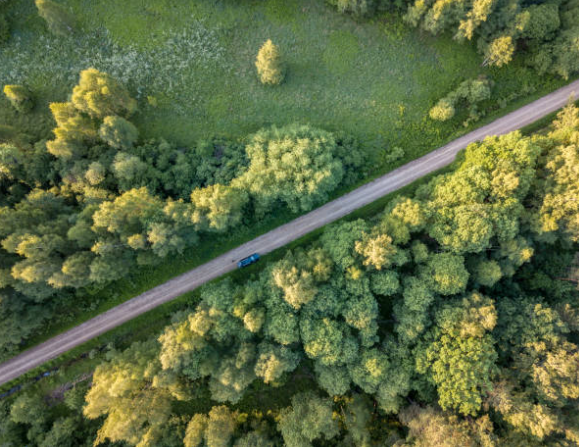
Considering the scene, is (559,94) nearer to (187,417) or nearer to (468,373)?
(468,373)

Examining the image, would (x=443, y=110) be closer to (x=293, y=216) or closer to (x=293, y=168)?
(x=293, y=168)

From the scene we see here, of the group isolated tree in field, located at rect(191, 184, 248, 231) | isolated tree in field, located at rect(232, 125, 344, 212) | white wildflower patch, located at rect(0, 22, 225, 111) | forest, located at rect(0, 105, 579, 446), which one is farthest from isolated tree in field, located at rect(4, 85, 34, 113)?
forest, located at rect(0, 105, 579, 446)

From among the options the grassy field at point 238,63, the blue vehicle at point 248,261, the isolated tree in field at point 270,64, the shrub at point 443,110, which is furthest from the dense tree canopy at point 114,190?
the shrub at point 443,110

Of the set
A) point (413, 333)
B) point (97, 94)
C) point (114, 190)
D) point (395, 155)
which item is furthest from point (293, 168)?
point (97, 94)

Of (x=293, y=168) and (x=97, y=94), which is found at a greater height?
(x=293, y=168)

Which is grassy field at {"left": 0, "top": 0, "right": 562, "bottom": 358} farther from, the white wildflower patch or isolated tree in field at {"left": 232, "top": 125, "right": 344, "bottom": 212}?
isolated tree in field at {"left": 232, "top": 125, "right": 344, "bottom": 212}

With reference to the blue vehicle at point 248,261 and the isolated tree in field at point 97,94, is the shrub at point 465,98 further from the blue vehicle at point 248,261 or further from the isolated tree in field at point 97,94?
the isolated tree in field at point 97,94

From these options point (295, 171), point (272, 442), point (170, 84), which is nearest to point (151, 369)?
point (272, 442)
